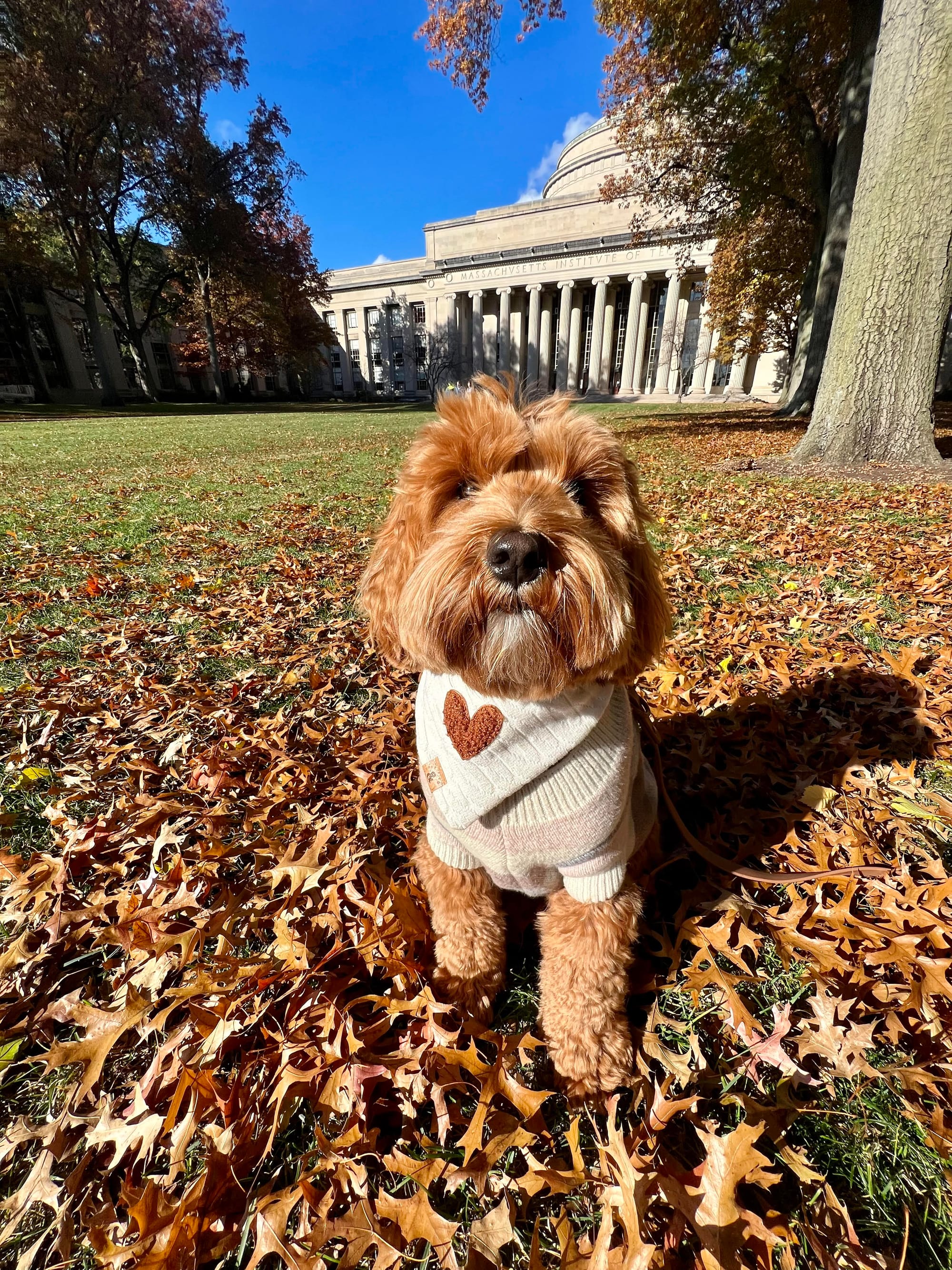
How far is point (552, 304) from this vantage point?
188 feet

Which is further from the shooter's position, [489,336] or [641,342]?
[489,336]

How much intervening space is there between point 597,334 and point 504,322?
408 inches

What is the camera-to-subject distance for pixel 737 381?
148ft

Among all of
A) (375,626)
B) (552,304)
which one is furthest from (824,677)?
(552,304)

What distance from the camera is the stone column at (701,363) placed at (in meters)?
45.8

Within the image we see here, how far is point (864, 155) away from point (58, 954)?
472 inches

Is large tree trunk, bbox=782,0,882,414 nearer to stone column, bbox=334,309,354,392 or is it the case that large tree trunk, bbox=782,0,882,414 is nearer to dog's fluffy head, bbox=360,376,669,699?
dog's fluffy head, bbox=360,376,669,699

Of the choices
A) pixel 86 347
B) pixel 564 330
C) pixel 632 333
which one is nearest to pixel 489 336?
pixel 564 330

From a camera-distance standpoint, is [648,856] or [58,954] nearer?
[58,954]

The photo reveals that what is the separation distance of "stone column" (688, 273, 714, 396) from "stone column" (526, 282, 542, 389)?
49.0ft

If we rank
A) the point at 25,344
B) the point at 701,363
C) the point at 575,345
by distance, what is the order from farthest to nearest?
the point at 575,345 → the point at 701,363 → the point at 25,344

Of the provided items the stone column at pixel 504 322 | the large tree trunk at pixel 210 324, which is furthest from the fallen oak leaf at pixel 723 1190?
the stone column at pixel 504 322

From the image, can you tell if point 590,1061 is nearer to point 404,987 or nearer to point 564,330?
point 404,987

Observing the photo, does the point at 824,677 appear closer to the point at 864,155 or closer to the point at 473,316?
the point at 864,155
